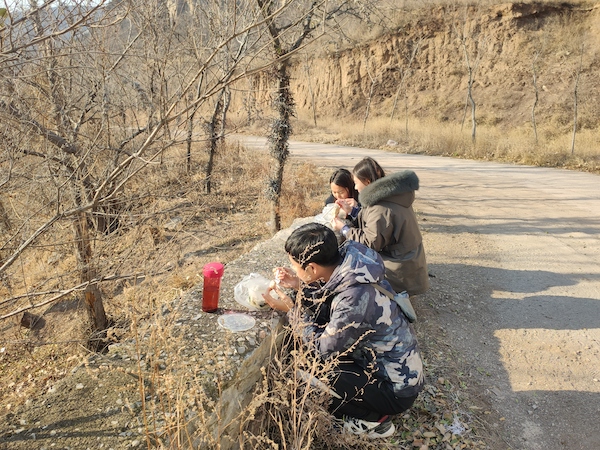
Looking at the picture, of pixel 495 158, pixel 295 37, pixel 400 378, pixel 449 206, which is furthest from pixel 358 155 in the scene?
pixel 400 378

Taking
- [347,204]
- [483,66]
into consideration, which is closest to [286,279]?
[347,204]

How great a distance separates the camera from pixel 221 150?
42.5ft

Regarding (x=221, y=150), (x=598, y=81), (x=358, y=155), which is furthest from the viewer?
(x=598, y=81)

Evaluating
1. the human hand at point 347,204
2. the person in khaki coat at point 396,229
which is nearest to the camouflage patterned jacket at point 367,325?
the person in khaki coat at point 396,229

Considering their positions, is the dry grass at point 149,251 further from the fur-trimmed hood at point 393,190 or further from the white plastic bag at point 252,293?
the fur-trimmed hood at point 393,190

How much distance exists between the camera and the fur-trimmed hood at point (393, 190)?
3277 millimetres

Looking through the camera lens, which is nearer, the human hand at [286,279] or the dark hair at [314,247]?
the dark hair at [314,247]

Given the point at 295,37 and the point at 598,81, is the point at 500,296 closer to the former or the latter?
the point at 295,37

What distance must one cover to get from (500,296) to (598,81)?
1860cm

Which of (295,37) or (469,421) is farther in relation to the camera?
(295,37)

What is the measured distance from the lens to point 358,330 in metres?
2.22

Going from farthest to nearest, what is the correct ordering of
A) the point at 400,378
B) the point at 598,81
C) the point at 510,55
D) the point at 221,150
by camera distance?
the point at 510,55 < the point at 598,81 < the point at 221,150 < the point at 400,378

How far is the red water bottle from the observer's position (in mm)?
2531

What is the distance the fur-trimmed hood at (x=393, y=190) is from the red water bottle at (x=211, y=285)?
135cm
